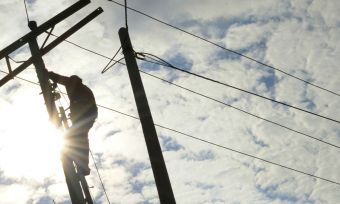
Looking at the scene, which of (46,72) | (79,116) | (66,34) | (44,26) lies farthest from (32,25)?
(79,116)

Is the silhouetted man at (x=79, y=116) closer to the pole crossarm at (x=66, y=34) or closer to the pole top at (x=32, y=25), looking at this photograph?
the pole crossarm at (x=66, y=34)

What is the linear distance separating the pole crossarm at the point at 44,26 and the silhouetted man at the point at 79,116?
899 mm

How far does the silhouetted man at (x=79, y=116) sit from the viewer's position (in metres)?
8.48

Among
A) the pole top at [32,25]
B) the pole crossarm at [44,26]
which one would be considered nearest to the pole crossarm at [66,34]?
the pole crossarm at [44,26]

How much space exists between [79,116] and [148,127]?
6.53 ft

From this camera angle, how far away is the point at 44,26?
30.9 feet

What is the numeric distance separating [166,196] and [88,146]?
97.0 inches

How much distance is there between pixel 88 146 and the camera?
8.74m

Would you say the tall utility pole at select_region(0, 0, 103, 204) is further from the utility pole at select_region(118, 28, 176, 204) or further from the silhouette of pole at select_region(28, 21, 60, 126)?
the utility pole at select_region(118, 28, 176, 204)

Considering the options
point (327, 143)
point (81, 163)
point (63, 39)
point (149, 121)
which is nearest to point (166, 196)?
point (149, 121)

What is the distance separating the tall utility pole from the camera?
7789 millimetres

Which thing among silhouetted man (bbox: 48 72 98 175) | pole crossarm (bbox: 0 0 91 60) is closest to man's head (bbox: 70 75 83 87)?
silhouetted man (bbox: 48 72 98 175)

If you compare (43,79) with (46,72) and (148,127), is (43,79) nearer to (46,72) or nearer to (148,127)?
(46,72)

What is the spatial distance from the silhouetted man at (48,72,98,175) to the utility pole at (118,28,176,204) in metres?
1.36
